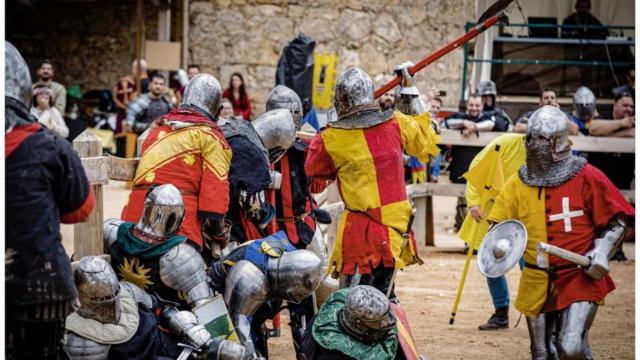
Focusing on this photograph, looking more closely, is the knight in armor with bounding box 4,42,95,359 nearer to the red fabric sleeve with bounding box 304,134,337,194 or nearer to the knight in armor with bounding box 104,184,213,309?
the knight in armor with bounding box 104,184,213,309

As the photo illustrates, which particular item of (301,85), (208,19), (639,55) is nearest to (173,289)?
(639,55)

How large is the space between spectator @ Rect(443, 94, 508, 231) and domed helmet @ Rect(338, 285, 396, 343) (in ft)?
22.5

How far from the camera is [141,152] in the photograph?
22.2 feet

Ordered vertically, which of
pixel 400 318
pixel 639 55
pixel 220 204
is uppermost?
pixel 639 55

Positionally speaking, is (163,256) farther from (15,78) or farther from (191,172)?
(15,78)

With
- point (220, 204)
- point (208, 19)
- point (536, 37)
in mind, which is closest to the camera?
point (220, 204)

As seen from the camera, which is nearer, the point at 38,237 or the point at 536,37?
the point at 38,237

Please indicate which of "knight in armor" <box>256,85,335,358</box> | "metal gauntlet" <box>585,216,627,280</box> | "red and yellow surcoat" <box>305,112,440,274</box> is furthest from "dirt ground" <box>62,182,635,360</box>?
"metal gauntlet" <box>585,216,627,280</box>

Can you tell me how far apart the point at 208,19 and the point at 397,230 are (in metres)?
13.8

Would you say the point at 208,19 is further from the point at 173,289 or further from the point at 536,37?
the point at 173,289

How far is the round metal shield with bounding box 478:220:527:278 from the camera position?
6.20 metres

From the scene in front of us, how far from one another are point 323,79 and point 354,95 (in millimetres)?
12271

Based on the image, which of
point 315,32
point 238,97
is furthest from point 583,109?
point 315,32

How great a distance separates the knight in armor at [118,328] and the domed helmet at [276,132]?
5.48 feet
